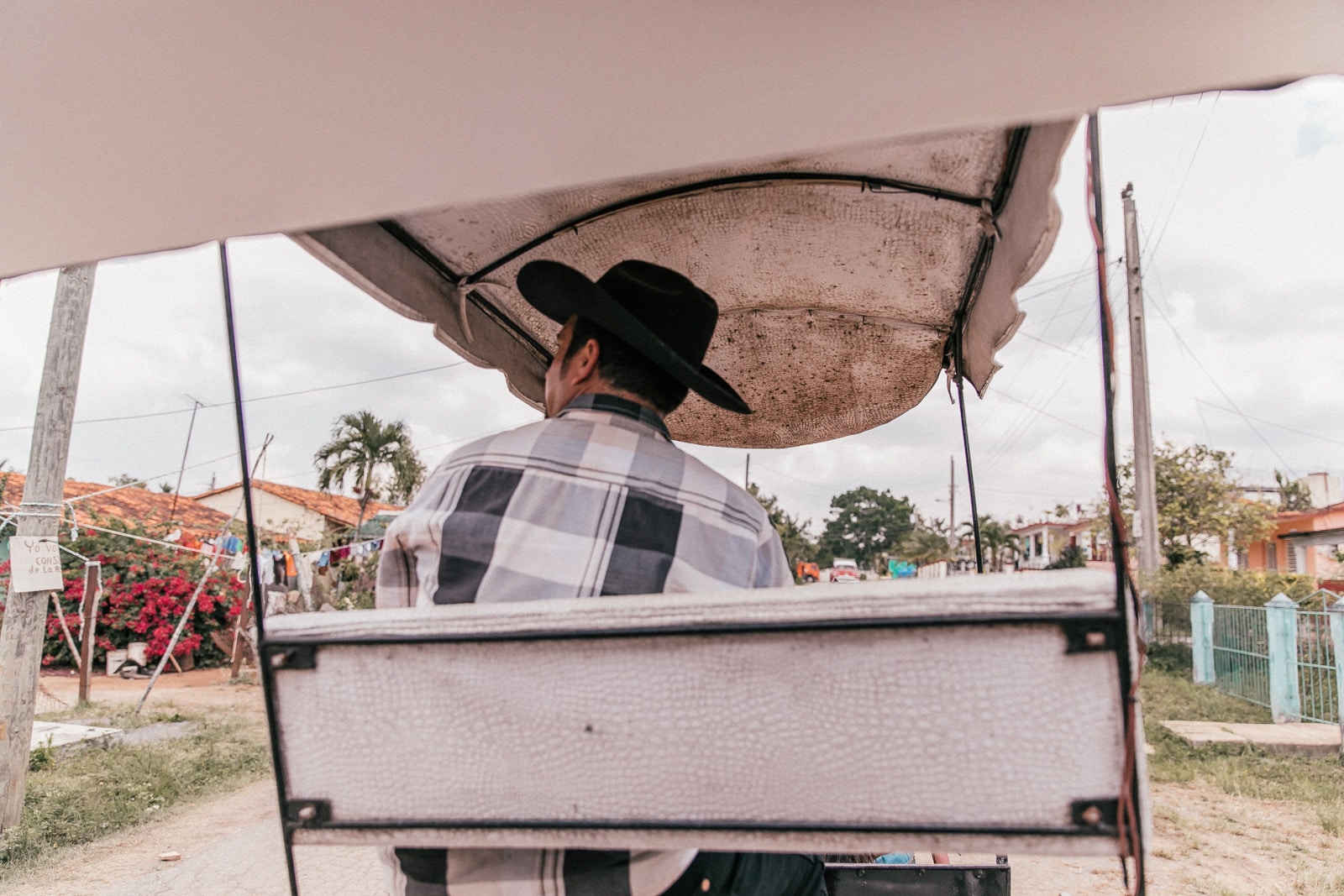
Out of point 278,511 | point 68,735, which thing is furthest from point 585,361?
point 278,511

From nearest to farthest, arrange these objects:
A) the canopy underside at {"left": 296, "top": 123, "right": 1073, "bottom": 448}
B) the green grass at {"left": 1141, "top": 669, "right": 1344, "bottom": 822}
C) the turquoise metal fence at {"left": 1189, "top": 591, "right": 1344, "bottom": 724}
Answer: the canopy underside at {"left": 296, "top": 123, "right": 1073, "bottom": 448} < the green grass at {"left": 1141, "top": 669, "right": 1344, "bottom": 822} < the turquoise metal fence at {"left": 1189, "top": 591, "right": 1344, "bottom": 724}

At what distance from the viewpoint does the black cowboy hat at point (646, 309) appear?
1.53 metres

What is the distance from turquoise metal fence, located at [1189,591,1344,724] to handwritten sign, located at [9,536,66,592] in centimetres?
955

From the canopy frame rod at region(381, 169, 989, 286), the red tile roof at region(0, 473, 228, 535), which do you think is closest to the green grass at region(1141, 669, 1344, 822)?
the canopy frame rod at region(381, 169, 989, 286)

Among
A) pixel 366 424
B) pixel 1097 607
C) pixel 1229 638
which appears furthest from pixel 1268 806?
pixel 366 424

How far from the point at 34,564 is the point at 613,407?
5550 millimetres

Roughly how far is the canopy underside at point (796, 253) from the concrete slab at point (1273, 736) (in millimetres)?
6126

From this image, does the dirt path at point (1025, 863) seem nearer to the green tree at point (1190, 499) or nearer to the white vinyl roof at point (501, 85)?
the white vinyl roof at point (501, 85)

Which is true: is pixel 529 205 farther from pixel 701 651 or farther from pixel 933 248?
pixel 701 651

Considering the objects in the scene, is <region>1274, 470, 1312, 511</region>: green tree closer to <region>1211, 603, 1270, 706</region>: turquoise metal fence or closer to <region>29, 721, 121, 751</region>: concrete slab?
<region>1211, 603, 1270, 706</region>: turquoise metal fence

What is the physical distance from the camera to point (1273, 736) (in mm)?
6930

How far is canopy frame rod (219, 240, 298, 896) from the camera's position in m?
1.04

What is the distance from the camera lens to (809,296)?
8.09ft

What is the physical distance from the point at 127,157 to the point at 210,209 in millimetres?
125
